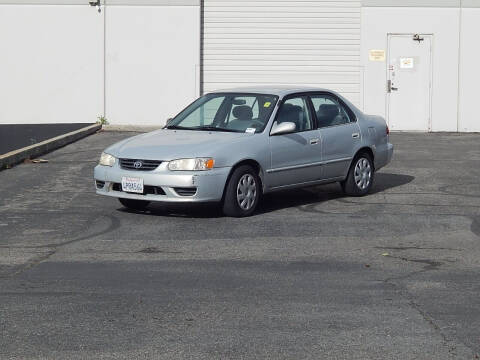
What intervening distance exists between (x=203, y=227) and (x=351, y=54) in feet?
49.8

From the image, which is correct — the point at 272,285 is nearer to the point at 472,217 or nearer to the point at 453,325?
the point at 453,325

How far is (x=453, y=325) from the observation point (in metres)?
6.85

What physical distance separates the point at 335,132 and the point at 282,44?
12.7 m

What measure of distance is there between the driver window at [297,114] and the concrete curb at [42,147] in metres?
5.58

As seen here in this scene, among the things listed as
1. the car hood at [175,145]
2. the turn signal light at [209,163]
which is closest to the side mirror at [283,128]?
the car hood at [175,145]

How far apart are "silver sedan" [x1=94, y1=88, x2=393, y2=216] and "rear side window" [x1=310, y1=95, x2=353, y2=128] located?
13mm

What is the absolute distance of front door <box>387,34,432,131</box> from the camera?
25.2m

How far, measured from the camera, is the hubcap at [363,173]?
13.7 meters

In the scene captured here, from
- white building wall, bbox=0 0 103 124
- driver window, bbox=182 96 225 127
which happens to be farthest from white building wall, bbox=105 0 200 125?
driver window, bbox=182 96 225 127

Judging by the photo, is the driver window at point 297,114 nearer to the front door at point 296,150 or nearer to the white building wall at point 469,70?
the front door at point 296,150

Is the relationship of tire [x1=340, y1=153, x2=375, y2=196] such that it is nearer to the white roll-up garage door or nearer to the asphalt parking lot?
the asphalt parking lot

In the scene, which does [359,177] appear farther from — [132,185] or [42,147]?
[42,147]

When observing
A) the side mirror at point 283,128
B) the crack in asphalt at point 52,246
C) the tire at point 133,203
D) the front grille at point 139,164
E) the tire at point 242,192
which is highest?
the side mirror at point 283,128

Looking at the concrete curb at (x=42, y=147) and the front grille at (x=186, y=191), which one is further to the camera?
the concrete curb at (x=42, y=147)
